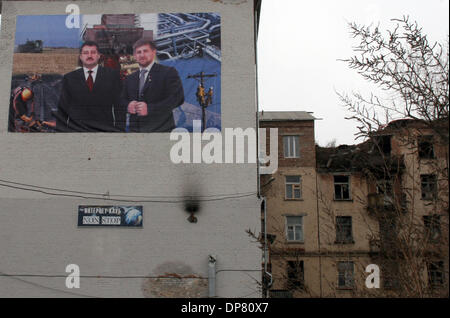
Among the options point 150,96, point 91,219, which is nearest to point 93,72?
point 150,96

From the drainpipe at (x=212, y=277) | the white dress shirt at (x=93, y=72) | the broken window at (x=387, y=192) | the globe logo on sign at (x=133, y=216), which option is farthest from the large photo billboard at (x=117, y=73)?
the broken window at (x=387, y=192)

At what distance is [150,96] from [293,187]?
1345 cm

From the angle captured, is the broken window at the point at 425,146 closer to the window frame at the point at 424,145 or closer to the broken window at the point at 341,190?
the window frame at the point at 424,145

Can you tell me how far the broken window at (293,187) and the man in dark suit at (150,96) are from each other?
12.7 m

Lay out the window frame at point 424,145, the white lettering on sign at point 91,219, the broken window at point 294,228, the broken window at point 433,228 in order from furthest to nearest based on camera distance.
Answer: the broken window at point 294,228 → the white lettering on sign at point 91,219 → the window frame at point 424,145 → the broken window at point 433,228

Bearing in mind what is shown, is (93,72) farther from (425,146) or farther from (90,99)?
(425,146)

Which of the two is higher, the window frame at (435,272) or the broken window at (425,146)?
the broken window at (425,146)

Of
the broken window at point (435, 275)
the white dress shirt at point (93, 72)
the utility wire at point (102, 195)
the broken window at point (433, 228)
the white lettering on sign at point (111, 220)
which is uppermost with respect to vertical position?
the white dress shirt at point (93, 72)

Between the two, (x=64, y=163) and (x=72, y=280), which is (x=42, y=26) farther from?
(x=72, y=280)

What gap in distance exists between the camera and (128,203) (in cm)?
1712

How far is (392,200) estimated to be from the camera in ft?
18.5

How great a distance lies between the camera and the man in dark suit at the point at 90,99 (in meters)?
17.9

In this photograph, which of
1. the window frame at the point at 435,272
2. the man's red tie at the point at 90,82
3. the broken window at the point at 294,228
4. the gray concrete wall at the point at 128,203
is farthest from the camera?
the broken window at the point at 294,228

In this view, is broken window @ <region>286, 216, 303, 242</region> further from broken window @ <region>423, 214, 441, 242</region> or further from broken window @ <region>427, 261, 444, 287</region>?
broken window @ <region>423, 214, 441, 242</region>
